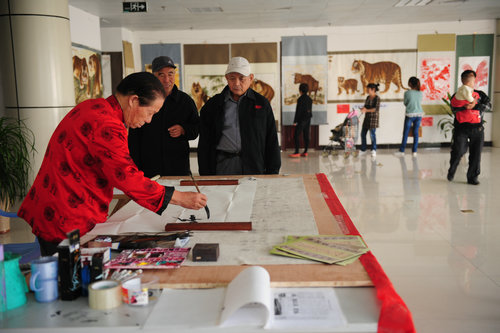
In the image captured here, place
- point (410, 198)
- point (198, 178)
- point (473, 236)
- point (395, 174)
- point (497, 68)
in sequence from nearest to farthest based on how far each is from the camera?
point (198, 178) < point (473, 236) < point (410, 198) < point (395, 174) < point (497, 68)

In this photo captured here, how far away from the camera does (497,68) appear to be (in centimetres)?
1085

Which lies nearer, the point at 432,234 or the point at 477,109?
the point at 432,234

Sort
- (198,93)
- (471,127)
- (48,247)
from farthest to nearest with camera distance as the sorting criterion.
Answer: (198,93), (471,127), (48,247)

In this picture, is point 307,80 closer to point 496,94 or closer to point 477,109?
point 496,94

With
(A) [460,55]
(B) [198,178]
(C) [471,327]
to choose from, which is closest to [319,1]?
(A) [460,55]

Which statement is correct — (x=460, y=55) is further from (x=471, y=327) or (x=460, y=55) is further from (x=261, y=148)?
(x=471, y=327)

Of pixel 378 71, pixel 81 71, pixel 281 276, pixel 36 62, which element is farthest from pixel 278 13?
pixel 281 276

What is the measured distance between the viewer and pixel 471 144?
652 cm

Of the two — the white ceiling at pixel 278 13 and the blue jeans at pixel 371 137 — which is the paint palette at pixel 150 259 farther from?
the blue jeans at pixel 371 137

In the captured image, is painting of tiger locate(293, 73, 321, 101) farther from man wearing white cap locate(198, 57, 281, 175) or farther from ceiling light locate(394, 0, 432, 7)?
man wearing white cap locate(198, 57, 281, 175)

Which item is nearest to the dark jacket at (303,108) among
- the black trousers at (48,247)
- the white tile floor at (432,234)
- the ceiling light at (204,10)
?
the white tile floor at (432,234)

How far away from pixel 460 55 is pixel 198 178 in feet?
A: 31.9

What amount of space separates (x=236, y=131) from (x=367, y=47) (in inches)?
327

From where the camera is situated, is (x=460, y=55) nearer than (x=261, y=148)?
No
